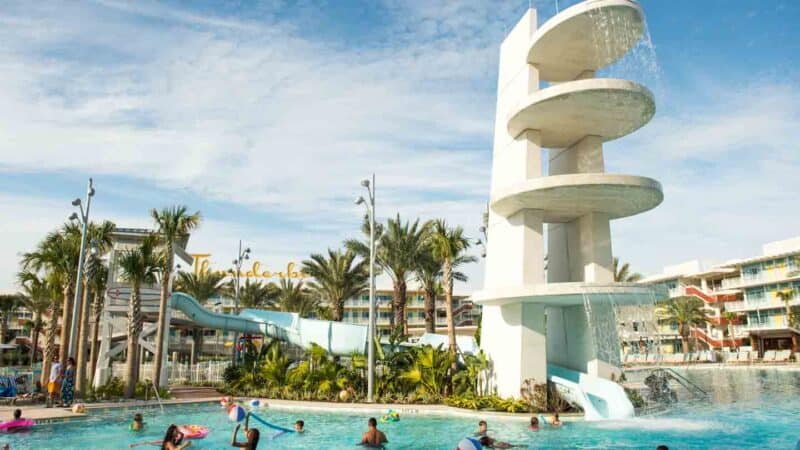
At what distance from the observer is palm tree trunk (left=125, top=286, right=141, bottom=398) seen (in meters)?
24.3

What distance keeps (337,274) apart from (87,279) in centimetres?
2066

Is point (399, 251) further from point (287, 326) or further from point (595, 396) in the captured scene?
point (595, 396)

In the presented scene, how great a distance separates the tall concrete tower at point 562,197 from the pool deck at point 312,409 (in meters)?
1.78

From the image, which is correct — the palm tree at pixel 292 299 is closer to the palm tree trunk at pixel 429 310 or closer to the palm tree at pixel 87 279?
the palm tree trunk at pixel 429 310

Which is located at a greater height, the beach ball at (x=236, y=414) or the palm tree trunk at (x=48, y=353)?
the palm tree trunk at (x=48, y=353)

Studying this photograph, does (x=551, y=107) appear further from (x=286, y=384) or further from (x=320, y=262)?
(x=320, y=262)

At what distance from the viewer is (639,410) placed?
20.8 metres

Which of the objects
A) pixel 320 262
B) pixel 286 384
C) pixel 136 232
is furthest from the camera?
pixel 320 262

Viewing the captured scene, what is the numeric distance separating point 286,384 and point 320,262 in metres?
18.3

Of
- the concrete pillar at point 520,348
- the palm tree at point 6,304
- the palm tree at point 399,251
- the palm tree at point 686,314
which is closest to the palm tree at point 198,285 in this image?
the palm tree at point 399,251

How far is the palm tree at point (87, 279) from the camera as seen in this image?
24297mm

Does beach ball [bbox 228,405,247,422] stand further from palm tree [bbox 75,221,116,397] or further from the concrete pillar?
palm tree [bbox 75,221,116,397]

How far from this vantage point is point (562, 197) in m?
20.7

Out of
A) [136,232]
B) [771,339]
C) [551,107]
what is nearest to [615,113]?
[551,107]
